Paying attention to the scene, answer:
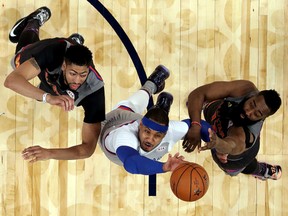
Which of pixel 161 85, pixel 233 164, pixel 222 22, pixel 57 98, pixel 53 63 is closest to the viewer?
pixel 57 98

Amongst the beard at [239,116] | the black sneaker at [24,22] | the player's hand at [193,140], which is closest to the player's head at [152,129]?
the player's hand at [193,140]

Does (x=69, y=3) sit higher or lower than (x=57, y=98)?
higher

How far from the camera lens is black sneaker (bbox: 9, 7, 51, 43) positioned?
364 centimetres

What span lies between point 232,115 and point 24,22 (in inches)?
80.1

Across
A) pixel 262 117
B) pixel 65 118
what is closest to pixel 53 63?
pixel 65 118

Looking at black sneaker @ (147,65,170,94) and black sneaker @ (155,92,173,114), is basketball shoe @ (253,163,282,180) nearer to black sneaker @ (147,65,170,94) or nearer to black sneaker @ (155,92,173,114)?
black sneaker @ (155,92,173,114)

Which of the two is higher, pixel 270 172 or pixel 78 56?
pixel 78 56

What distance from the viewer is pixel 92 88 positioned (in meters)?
3.00

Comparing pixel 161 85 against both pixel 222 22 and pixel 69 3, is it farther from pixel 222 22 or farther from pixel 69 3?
pixel 69 3

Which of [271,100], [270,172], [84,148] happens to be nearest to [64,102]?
[84,148]

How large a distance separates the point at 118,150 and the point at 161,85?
48.5 inches

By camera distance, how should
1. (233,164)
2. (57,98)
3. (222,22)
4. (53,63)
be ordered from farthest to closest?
(222,22), (233,164), (53,63), (57,98)

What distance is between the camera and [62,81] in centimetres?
291

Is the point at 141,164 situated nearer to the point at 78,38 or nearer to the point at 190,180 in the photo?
the point at 190,180
